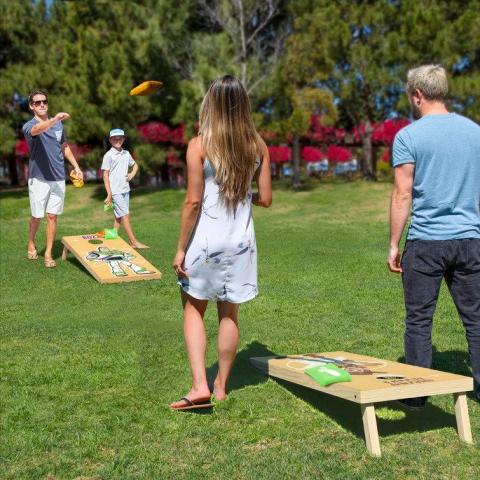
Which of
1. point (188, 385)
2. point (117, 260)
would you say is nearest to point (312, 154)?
point (117, 260)

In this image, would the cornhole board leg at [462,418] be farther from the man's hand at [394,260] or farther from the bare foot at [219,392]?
the bare foot at [219,392]

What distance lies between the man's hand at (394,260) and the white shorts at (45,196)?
6.83 m

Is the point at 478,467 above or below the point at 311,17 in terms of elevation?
below

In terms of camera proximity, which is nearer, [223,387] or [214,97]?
[214,97]

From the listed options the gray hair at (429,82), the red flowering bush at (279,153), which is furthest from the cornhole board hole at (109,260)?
the red flowering bush at (279,153)

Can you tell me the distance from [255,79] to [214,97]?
2030 centimetres

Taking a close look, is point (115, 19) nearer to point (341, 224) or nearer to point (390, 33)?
point (390, 33)

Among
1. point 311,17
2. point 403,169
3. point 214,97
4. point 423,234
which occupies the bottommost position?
point 423,234

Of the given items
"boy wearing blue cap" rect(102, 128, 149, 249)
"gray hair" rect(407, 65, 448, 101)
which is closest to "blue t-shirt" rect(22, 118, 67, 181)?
"boy wearing blue cap" rect(102, 128, 149, 249)

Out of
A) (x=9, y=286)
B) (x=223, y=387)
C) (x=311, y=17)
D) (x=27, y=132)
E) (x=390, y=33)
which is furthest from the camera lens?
(x=311, y=17)

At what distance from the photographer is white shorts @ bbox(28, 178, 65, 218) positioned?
1034cm

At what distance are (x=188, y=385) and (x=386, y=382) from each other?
5.17ft

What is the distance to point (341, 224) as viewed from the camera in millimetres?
16359

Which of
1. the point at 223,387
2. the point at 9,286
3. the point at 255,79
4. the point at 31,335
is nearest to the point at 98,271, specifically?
the point at 9,286
